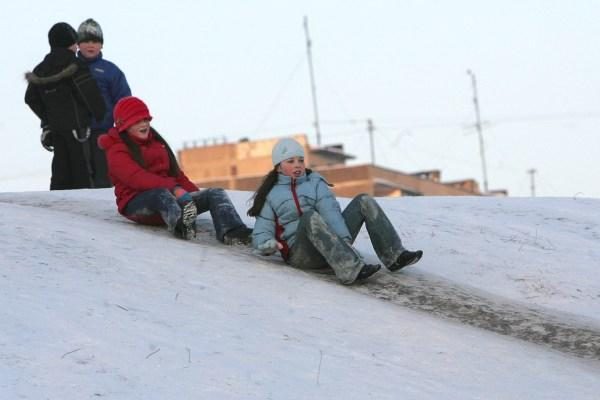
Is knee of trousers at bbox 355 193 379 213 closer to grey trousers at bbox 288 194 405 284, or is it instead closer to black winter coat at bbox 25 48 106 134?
grey trousers at bbox 288 194 405 284

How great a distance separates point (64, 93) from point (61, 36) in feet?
1.62

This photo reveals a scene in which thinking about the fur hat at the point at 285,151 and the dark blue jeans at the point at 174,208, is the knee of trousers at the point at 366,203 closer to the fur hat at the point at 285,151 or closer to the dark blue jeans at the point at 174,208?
the fur hat at the point at 285,151

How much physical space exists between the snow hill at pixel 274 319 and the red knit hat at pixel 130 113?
28.8 inches

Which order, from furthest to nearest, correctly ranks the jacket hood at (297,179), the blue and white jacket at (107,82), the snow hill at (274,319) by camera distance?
the blue and white jacket at (107,82) < the jacket hood at (297,179) < the snow hill at (274,319)

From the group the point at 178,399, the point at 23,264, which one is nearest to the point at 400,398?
the point at 178,399

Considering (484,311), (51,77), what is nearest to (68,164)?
(51,77)

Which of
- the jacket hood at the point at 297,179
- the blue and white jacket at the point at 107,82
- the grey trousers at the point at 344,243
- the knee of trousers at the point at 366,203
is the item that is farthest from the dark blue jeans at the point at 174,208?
the blue and white jacket at the point at 107,82

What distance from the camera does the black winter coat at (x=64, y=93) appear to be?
10.8 meters

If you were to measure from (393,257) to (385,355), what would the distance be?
196 centimetres

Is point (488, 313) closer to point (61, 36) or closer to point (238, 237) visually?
point (238, 237)

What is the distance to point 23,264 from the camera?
6.93 m

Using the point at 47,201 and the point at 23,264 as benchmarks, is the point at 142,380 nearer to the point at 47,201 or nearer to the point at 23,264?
the point at 23,264

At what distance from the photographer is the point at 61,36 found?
429 inches

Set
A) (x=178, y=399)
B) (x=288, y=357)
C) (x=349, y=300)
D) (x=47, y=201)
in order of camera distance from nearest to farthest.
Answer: (x=178, y=399)
(x=288, y=357)
(x=349, y=300)
(x=47, y=201)
